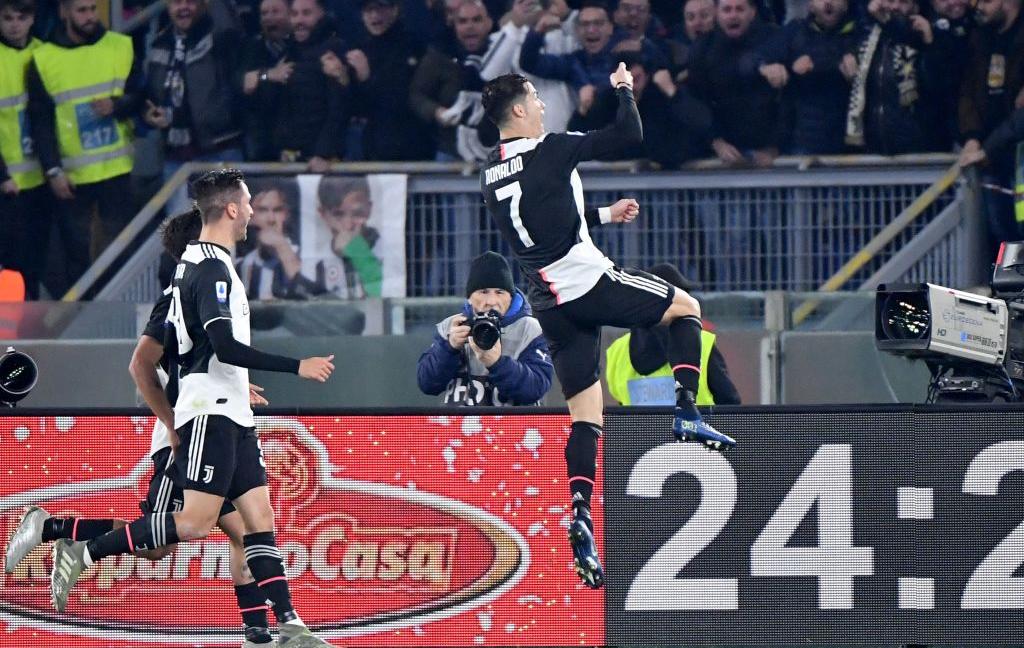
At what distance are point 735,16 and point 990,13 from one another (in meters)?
1.72

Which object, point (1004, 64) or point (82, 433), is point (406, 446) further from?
point (1004, 64)

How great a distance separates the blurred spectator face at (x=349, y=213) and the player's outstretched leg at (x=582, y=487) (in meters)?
4.70

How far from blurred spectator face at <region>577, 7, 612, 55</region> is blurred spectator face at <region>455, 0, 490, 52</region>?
723 millimetres

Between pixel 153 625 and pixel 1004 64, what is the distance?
7.12 m

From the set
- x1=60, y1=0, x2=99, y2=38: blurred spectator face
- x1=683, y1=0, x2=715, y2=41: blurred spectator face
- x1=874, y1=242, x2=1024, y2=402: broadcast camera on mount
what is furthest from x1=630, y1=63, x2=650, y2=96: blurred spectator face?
x1=874, y1=242, x2=1024, y2=402: broadcast camera on mount

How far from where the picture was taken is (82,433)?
823 centimetres

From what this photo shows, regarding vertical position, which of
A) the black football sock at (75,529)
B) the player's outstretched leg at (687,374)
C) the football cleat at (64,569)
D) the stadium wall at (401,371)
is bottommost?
the stadium wall at (401,371)

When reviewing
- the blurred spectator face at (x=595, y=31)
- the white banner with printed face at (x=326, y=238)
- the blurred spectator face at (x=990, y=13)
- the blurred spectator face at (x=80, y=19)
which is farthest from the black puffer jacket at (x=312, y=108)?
the blurred spectator face at (x=990, y=13)

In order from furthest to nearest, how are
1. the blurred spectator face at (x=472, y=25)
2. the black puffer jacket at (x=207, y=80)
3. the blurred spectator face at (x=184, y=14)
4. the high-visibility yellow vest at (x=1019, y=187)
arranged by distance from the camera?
the blurred spectator face at (x=184, y=14) → the black puffer jacket at (x=207, y=80) → the blurred spectator face at (x=472, y=25) → the high-visibility yellow vest at (x=1019, y=187)

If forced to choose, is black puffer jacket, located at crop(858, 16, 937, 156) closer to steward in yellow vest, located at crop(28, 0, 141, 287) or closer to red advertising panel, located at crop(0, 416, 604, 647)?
red advertising panel, located at crop(0, 416, 604, 647)

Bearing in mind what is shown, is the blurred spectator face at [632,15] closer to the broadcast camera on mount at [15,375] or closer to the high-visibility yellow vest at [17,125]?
the high-visibility yellow vest at [17,125]

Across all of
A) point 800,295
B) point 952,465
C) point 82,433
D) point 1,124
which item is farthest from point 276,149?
point 952,465

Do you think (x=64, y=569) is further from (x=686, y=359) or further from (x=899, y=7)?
(x=899, y=7)

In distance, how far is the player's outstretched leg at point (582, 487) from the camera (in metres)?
7.50
